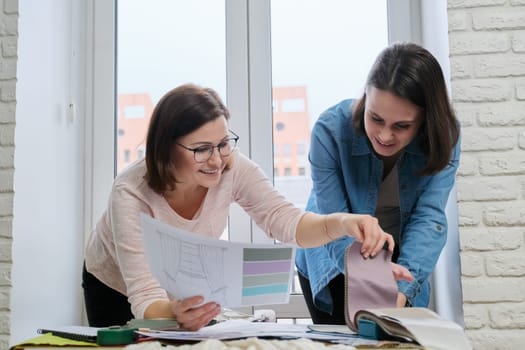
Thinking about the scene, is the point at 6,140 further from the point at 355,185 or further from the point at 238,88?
the point at 355,185

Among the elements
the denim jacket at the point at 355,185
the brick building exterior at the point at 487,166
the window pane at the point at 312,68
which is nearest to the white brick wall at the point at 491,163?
the brick building exterior at the point at 487,166

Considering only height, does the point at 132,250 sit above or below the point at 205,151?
below

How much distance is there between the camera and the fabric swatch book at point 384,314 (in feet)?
2.71

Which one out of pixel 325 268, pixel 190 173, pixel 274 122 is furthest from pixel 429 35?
pixel 190 173

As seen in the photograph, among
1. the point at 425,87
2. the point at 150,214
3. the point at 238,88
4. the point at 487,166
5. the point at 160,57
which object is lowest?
the point at 150,214

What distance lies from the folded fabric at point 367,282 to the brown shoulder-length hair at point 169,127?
0.47m

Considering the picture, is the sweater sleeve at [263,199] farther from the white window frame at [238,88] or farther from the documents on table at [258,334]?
the white window frame at [238,88]

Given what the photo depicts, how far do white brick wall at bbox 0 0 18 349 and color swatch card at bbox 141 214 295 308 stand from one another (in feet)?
3.04

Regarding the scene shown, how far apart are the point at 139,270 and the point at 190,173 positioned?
0.24m

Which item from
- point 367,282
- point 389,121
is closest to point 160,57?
point 389,121

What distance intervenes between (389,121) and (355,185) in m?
0.21

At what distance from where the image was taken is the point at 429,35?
6.77ft

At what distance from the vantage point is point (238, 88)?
2.20 m

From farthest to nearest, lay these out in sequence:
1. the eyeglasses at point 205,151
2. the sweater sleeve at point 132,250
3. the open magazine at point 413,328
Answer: the eyeglasses at point 205,151 → the sweater sleeve at point 132,250 → the open magazine at point 413,328
